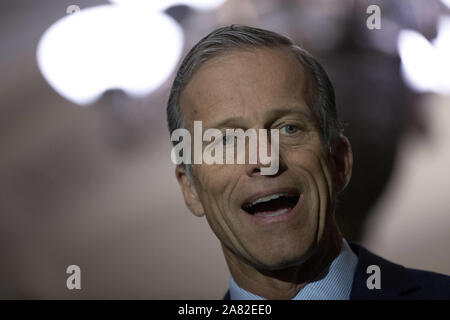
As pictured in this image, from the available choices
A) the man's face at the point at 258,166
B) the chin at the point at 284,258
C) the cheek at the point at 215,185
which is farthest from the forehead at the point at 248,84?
the chin at the point at 284,258

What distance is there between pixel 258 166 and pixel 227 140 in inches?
4.7

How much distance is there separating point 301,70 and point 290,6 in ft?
2.54

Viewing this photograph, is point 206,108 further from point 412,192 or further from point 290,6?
point 412,192

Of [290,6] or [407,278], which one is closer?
[407,278]

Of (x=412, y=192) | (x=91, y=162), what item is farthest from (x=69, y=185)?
(x=412, y=192)

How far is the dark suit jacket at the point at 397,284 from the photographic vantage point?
4.48 feet

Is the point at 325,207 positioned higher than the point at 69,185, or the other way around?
the point at 325,207

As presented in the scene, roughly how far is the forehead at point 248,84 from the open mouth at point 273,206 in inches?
8.1

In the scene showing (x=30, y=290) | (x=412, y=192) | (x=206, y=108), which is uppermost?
(x=206, y=108)

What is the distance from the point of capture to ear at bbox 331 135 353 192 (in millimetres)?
1476

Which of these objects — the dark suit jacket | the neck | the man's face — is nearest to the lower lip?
the man's face

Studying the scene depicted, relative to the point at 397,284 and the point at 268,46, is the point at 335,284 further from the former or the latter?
the point at 268,46

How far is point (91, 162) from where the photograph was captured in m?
2.12

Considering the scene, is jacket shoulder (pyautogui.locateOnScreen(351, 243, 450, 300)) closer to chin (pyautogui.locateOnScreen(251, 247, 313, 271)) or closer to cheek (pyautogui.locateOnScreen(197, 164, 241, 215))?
chin (pyautogui.locateOnScreen(251, 247, 313, 271))
